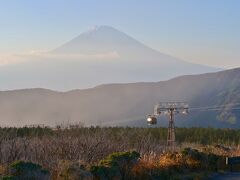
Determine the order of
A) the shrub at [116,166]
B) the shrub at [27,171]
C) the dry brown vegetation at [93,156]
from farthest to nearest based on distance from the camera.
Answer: the dry brown vegetation at [93,156], the shrub at [116,166], the shrub at [27,171]

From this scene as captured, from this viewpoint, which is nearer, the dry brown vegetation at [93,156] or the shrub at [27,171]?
the shrub at [27,171]

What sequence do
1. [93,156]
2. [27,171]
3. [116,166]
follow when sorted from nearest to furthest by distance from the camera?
[27,171], [116,166], [93,156]

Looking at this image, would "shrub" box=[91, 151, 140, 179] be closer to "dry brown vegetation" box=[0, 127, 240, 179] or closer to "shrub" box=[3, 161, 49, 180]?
"dry brown vegetation" box=[0, 127, 240, 179]

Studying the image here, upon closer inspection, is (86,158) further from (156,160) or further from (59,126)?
(59,126)

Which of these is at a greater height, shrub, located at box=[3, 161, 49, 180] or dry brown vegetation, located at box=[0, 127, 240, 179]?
dry brown vegetation, located at box=[0, 127, 240, 179]

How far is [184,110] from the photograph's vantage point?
6612cm

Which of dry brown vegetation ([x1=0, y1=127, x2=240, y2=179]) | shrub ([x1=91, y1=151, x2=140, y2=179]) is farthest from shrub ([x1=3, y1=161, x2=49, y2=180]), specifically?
dry brown vegetation ([x1=0, y1=127, x2=240, y2=179])

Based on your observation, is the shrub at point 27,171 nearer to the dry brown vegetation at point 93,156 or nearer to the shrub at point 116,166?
the shrub at point 116,166

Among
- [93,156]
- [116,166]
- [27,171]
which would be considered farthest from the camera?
[93,156]

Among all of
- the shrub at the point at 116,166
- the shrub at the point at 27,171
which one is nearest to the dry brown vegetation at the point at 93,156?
the shrub at the point at 116,166

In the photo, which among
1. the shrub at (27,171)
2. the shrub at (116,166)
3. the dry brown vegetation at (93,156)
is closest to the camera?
the shrub at (27,171)

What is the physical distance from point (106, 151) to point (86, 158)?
5.73 ft

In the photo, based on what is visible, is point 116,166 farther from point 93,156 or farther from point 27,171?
point 93,156

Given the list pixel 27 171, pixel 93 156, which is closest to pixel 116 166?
pixel 27 171
